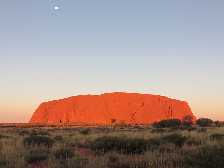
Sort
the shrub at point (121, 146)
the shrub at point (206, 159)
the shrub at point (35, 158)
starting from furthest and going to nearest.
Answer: the shrub at point (121, 146), the shrub at point (35, 158), the shrub at point (206, 159)

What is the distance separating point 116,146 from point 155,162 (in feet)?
16.7

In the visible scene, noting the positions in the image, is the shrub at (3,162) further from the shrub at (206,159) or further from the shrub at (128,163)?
the shrub at (206,159)

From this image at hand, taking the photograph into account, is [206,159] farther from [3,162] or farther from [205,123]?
[205,123]

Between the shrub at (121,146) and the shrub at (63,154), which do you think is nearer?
the shrub at (63,154)

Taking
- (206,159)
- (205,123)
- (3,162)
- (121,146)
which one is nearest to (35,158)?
(3,162)

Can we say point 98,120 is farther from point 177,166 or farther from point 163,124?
point 177,166

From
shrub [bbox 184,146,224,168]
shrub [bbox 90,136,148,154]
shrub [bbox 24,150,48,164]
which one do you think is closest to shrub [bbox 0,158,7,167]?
shrub [bbox 24,150,48,164]

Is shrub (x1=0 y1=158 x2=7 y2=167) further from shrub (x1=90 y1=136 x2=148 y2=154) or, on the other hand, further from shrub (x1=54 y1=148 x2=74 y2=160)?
shrub (x1=90 y1=136 x2=148 y2=154)

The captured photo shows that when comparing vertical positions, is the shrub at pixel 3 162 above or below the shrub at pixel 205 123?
above

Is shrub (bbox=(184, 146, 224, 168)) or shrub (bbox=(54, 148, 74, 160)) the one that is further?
shrub (bbox=(54, 148, 74, 160))

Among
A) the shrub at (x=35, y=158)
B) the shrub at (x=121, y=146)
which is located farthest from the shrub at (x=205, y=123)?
the shrub at (x=35, y=158)

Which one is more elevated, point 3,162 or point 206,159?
point 206,159

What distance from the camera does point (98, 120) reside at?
196500 millimetres

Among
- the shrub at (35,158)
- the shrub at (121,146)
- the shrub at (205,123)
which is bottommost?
the shrub at (205,123)
